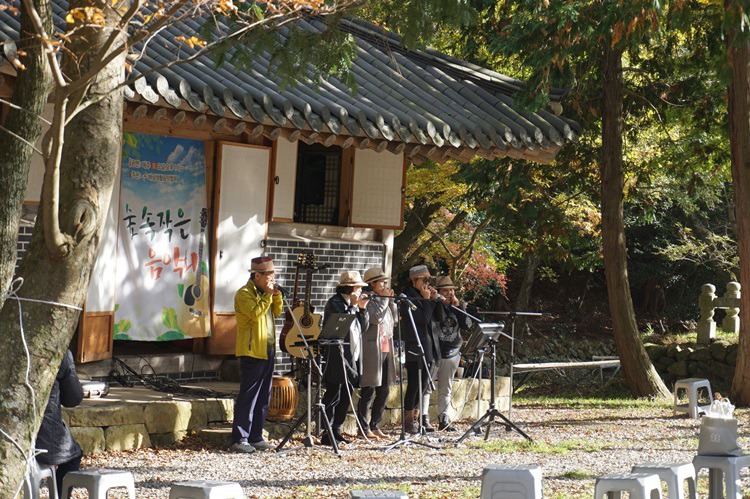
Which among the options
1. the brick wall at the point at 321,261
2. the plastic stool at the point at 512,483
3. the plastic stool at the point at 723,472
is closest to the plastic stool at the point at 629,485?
the plastic stool at the point at 512,483

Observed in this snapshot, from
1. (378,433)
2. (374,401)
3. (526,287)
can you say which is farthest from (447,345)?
(526,287)

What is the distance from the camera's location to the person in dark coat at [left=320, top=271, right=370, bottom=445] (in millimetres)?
9461

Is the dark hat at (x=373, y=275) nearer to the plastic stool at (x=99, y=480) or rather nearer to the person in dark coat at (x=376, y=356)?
the person in dark coat at (x=376, y=356)

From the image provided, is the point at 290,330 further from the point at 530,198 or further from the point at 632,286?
the point at 632,286

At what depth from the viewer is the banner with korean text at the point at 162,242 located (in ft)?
34.0

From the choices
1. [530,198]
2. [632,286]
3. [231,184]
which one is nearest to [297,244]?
[231,184]

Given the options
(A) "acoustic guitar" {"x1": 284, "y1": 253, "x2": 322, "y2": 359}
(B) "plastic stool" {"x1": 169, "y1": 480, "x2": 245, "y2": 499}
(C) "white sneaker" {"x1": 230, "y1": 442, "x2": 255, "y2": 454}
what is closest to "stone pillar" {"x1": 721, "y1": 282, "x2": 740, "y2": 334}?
(A) "acoustic guitar" {"x1": 284, "y1": 253, "x2": 322, "y2": 359}

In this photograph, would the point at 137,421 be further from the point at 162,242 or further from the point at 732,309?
the point at 732,309

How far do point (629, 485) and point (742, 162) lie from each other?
8.84 meters

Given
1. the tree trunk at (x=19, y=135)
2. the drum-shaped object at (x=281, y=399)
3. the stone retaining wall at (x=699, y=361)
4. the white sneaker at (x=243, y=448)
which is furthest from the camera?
the stone retaining wall at (x=699, y=361)

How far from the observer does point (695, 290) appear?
26.1 metres

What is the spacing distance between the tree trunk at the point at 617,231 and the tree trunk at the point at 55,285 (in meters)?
11.0

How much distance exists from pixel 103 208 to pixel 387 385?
5.59 m

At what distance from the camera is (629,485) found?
18.8 ft
